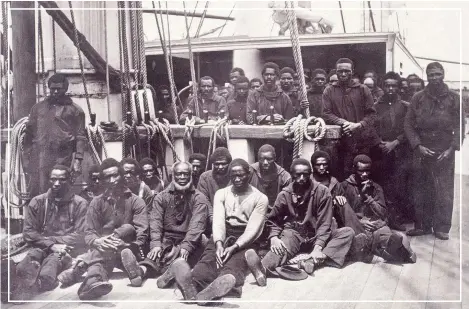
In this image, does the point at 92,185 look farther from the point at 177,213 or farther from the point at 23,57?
the point at 23,57

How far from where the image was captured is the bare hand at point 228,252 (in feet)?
14.1

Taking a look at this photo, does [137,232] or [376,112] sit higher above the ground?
[376,112]

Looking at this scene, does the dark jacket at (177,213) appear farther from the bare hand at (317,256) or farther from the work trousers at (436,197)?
the work trousers at (436,197)

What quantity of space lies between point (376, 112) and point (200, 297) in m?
3.05

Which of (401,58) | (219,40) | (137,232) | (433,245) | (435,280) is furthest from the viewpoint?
(219,40)

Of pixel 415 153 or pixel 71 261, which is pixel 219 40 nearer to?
pixel 415 153

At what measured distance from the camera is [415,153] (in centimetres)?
568

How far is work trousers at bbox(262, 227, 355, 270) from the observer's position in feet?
15.2

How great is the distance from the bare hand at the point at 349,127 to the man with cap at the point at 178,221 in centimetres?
166

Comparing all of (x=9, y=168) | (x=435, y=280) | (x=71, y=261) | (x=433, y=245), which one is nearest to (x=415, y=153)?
(x=433, y=245)

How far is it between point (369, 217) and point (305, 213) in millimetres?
732

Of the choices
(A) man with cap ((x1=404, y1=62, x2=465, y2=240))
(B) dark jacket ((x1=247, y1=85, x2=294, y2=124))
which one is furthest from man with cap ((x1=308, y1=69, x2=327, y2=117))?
(A) man with cap ((x1=404, y1=62, x2=465, y2=240))

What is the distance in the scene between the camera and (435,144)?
548cm

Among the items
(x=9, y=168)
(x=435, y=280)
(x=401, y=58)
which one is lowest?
(x=435, y=280)
